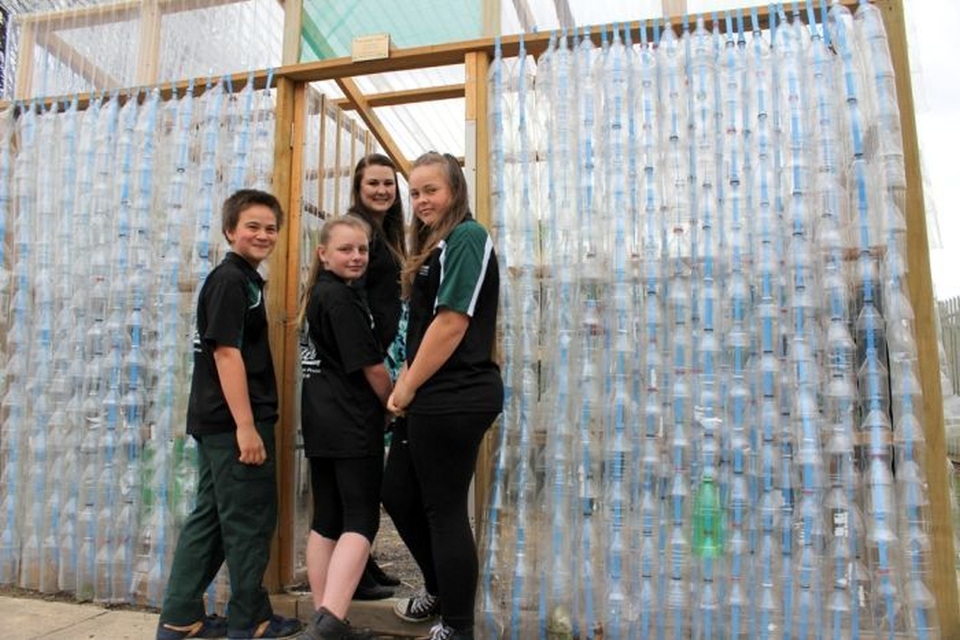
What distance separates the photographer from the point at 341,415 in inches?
97.4

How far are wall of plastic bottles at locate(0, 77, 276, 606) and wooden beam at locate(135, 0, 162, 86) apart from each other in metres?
0.15

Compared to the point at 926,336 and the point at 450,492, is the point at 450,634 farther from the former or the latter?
the point at 926,336

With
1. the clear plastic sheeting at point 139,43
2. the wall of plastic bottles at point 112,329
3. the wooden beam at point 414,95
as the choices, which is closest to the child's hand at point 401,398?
the wall of plastic bottles at point 112,329

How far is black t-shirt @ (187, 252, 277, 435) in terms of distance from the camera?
2.52 meters

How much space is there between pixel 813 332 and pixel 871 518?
63 centimetres

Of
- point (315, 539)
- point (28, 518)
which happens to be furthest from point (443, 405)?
point (28, 518)

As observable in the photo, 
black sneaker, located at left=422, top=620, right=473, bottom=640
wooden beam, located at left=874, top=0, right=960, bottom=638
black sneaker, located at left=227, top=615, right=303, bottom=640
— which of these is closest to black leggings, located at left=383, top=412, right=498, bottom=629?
black sneaker, located at left=422, top=620, right=473, bottom=640

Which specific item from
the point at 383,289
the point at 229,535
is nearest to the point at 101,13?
the point at 383,289

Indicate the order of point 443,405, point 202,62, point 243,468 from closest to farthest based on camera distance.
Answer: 1. point 443,405
2. point 243,468
3. point 202,62

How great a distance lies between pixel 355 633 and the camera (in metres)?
2.66

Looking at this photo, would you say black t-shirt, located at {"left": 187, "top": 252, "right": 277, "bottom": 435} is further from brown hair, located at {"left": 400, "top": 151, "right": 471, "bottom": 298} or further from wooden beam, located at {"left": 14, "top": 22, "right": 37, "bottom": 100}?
wooden beam, located at {"left": 14, "top": 22, "right": 37, "bottom": 100}

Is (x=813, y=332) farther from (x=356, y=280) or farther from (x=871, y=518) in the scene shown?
(x=356, y=280)

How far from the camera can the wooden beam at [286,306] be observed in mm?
2992

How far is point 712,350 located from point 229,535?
186 cm
